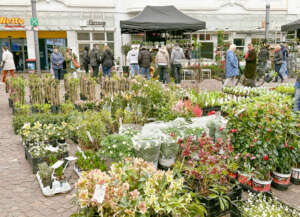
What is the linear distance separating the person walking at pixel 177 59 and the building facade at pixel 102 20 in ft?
18.3

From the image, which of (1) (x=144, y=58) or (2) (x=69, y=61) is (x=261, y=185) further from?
(2) (x=69, y=61)

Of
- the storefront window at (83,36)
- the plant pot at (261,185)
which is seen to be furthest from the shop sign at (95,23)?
the plant pot at (261,185)

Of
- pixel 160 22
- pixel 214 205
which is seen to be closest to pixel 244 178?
pixel 214 205

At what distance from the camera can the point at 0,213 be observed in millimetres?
3600

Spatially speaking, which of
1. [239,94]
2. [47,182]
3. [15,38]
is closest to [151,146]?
[47,182]

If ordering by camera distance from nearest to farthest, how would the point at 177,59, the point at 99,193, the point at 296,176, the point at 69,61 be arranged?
the point at 99,193, the point at 296,176, the point at 177,59, the point at 69,61

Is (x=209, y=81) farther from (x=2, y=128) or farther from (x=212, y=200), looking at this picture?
(x=212, y=200)

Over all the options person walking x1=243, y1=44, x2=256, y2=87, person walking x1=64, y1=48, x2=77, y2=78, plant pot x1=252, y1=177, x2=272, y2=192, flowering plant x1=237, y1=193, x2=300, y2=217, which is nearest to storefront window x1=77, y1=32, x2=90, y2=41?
person walking x1=64, y1=48, x2=77, y2=78

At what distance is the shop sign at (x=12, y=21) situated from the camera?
1756 centimetres

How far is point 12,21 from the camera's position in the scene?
17719mm

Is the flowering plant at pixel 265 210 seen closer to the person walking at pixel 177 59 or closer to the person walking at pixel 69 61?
the person walking at pixel 177 59

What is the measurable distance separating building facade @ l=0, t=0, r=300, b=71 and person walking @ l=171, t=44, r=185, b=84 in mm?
5580

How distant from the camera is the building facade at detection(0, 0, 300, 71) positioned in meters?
18.3

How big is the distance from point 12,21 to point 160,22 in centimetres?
1154
